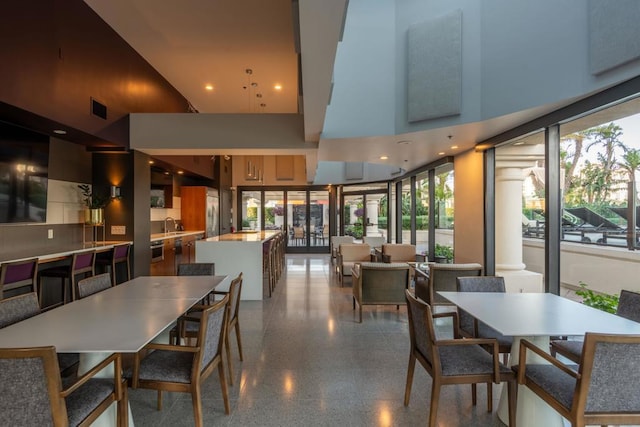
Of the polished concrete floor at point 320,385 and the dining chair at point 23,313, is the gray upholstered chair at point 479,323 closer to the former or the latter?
the polished concrete floor at point 320,385

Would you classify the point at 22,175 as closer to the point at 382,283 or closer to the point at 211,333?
the point at 211,333

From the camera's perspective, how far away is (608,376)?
166 centimetres

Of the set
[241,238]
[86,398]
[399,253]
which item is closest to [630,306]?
[86,398]

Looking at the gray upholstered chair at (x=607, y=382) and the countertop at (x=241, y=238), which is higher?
the countertop at (x=241, y=238)

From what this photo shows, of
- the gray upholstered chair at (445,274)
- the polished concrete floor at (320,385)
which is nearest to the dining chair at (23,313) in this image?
the polished concrete floor at (320,385)

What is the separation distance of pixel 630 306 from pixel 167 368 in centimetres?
342

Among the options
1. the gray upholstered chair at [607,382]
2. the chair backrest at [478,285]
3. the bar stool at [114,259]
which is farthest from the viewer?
the bar stool at [114,259]

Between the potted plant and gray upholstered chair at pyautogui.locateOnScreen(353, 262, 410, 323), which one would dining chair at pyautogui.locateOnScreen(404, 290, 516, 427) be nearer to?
gray upholstered chair at pyautogui.locateOnScreen(353, 262, 410, 323)

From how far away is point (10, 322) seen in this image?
221 centimetres

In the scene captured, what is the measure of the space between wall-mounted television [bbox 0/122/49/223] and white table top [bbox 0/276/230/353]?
212 centimetres

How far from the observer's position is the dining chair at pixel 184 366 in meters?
2.04

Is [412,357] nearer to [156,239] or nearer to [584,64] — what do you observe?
[584,64]

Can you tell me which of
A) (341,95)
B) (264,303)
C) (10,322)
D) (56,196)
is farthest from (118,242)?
(341,95)

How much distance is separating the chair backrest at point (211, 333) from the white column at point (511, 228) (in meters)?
4.28
